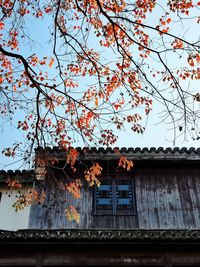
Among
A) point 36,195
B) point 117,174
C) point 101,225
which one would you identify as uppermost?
point 117,174

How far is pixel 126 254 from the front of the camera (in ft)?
28.8

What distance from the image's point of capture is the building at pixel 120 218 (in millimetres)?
8602

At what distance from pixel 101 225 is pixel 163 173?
306cm

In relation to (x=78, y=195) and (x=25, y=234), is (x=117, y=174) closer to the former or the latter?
(x=78, y=195)

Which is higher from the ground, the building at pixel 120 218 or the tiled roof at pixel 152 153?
the tiled roof at pixel 152 153

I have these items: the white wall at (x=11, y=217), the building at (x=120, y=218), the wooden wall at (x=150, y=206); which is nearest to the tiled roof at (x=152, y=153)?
the building at (x=120, y=218)

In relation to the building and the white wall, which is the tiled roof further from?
the white wall

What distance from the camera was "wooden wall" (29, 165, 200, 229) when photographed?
37.1 ft

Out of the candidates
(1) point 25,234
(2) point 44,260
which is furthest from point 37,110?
(2) point 44,260

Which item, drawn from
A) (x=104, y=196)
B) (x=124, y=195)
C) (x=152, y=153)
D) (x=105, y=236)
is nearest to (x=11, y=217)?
(x=104, y=196)

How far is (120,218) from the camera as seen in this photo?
11.4m

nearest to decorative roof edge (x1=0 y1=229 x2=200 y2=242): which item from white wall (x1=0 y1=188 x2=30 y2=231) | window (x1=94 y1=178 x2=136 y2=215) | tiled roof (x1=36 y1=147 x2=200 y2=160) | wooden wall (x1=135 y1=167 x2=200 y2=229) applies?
wooden wall (x1=135 y1=167 x2=200 y2=229)

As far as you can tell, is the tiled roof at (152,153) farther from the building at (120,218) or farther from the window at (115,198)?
the window at (115,198)

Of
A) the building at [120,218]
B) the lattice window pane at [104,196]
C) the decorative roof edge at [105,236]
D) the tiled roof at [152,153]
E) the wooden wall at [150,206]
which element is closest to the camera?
the decorative roof edge at [105,236]
